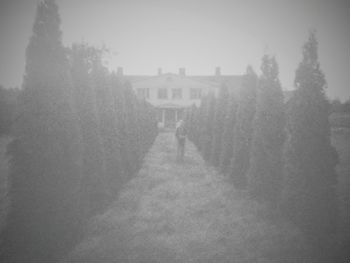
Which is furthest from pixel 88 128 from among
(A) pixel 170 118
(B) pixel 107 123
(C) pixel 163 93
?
(A) pixel 170 118

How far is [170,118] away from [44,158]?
126 ft

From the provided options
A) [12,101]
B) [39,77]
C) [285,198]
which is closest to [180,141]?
[285,198]

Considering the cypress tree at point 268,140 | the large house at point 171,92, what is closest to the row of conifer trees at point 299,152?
the cypress tree at point 268,140

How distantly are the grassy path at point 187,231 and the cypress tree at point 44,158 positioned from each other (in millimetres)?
666

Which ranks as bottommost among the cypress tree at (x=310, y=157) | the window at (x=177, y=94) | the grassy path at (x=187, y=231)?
the grassy path at (x=187, y=231)

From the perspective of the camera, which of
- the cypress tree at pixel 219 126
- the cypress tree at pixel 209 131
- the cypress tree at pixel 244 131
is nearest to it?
the cypress tree at pixel 244 131

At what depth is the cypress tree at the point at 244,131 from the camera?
7414 millimetres


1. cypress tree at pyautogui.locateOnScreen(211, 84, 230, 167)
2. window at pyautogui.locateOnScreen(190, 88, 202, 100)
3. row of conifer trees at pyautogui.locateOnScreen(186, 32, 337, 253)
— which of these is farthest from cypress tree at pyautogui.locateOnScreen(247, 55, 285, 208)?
window at pyautogui.locateOnScreen(190, 88, 202, 100)

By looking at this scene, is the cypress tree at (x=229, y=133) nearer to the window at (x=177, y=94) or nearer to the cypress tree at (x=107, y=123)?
the cypress tree at (x=107, y=123)

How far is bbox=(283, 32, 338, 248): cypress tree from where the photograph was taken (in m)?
4.18

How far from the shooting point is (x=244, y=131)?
24.4 feet

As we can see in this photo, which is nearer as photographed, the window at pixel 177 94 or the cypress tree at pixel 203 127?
the cypress tree at pixel 203 127

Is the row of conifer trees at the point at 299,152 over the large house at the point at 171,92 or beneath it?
beneath

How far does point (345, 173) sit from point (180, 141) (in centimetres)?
849
